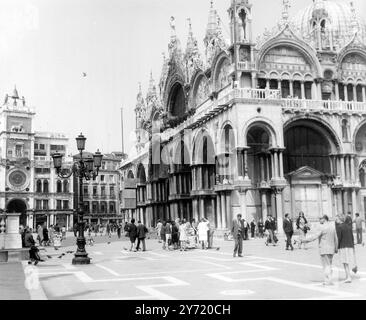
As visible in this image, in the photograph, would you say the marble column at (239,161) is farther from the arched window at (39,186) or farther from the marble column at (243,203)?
the arched window at (39,186)

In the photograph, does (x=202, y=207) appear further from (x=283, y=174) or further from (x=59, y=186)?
(x=59, y=186)

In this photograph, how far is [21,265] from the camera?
20047 mm

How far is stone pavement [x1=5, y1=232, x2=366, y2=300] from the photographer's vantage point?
38.4ft

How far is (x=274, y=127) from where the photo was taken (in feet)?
117

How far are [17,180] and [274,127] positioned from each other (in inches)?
2249

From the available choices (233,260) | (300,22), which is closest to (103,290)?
(233,260)

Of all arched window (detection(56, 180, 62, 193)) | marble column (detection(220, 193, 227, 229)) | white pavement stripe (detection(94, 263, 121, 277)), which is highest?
arched window (detection(56, 180, 62, 193))

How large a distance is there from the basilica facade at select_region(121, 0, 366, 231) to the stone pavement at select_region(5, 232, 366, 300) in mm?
15688

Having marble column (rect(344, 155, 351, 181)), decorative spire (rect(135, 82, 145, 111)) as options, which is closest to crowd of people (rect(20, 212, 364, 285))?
marble column (rect(344, 155, 351, 181))

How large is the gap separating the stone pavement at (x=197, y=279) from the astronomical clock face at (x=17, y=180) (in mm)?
64256

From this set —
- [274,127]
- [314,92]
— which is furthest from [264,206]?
[314,92]

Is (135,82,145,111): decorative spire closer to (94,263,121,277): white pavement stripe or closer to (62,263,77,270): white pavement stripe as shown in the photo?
(62,263,77,270): white pavement stripe

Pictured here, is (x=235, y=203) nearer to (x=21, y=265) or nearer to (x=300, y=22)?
(x=21, y=265)

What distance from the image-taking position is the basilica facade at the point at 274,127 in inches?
1404
